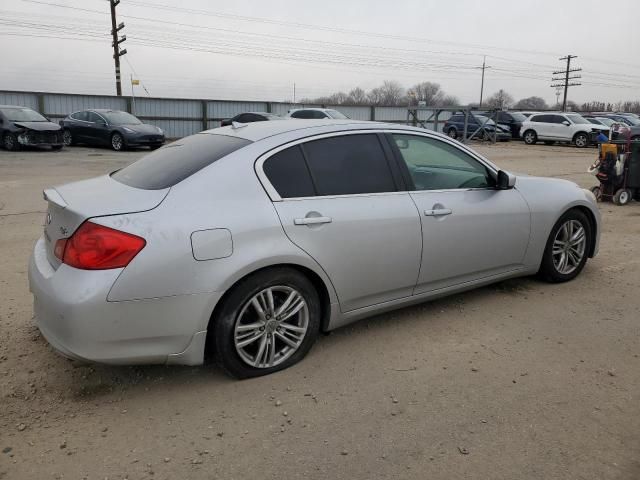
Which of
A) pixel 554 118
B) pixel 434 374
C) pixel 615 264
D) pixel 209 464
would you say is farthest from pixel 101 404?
pixel 554 118

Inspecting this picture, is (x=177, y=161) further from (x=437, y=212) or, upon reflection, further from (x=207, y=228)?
(x=437, y=212)

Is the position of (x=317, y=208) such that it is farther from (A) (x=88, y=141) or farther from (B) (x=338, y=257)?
(A) (x=88, y=141)

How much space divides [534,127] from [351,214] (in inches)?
1106

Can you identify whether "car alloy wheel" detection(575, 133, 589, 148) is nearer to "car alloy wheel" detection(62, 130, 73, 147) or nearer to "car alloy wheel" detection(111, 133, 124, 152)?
"car alloy wheel" detection(111, 133, 124, 152)

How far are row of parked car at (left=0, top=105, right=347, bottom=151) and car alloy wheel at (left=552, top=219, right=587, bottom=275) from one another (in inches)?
573

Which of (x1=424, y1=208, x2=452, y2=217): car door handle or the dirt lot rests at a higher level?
(x1=424, y1=208, x2=452, y2=217): car door handle

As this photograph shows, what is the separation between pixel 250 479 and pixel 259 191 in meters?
1.56

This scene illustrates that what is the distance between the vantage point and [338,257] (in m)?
3.37

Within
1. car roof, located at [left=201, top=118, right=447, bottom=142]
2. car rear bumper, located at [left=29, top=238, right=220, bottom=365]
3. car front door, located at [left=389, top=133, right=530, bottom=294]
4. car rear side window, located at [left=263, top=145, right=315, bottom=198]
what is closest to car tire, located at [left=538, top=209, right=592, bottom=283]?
car front door, located at [left=389, top=133, right=530, bottom=294]

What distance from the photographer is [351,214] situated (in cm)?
343

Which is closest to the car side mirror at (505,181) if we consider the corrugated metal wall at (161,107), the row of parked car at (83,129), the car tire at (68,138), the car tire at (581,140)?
the row of parked car at (83,129)

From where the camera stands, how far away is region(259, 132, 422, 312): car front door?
3279 millimetres

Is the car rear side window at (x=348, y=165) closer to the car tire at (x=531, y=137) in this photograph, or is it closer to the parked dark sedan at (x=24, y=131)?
the parked dark sedan at (x=24, y=131)

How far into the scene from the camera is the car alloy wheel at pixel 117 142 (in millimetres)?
19312
